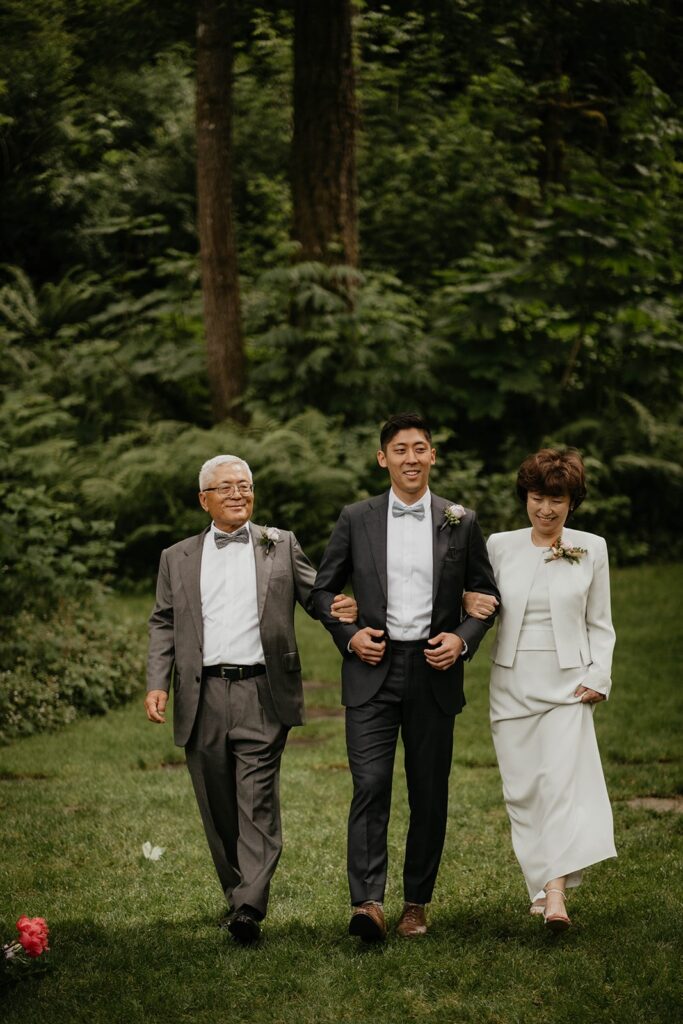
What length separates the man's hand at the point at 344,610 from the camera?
4715 millimetres

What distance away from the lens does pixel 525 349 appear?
1574 centimetres

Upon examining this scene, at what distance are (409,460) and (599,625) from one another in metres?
1.07

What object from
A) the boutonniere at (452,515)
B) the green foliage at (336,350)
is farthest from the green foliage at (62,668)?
the green foliage at (336,350)

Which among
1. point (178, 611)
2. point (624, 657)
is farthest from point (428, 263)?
point (178, 611)

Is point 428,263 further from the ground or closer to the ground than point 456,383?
further from the ground

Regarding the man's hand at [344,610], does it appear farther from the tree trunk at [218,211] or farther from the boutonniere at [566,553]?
the tree trunk at [218,211]

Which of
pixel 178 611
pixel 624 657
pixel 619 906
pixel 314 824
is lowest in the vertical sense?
pixel 624 657

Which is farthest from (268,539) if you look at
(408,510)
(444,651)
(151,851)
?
(151,851)

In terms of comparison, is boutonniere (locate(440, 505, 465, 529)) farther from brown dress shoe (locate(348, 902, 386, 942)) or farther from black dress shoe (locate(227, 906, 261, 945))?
black dress shoe (locate(227, 906, 261, 945))

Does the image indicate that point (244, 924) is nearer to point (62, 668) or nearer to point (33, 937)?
point (33, 937)

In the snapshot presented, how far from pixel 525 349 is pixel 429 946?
11954mm

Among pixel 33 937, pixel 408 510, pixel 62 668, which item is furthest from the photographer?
pixel 62 668

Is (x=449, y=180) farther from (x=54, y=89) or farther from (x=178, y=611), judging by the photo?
(x=178, y=611)

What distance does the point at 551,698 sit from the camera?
4.81 metres
